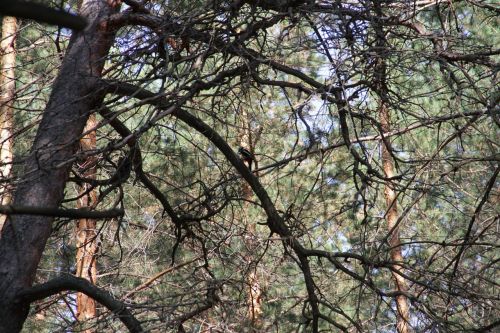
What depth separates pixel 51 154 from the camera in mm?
3721

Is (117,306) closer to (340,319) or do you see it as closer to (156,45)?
(156,45)

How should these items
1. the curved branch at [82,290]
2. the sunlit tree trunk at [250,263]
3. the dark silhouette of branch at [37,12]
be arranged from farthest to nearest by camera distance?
the sunlit tree trunk at [250,263]
the curved branch at [82,290]
the dark silhouette of branch at [37,12]

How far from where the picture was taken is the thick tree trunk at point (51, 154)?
373 cm

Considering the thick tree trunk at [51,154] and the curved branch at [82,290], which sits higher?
the thick tree trunk at [51,154]

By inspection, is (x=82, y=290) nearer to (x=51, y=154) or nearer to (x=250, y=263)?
(x=51, y=154)

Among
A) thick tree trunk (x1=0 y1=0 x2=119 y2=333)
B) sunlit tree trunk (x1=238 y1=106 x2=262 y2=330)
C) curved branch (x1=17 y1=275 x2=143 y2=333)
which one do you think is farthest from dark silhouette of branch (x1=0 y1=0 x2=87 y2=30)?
sunlit tree trunk (x1=238 y1=106 x2=262 y2=330)

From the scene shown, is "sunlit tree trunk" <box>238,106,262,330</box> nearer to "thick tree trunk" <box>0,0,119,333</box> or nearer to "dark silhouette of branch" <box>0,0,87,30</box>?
"thick tree trunk" <box>0,0,119,333</box>

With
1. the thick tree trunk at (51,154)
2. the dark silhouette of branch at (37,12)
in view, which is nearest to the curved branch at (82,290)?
the thick tree trunk at (51,154)

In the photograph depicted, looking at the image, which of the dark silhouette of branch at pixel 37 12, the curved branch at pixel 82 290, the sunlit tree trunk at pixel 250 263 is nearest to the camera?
the dark silhouette of branch at pixel 37 12

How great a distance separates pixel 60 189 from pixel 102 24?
1.14 metres

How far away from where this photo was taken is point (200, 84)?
3891mm

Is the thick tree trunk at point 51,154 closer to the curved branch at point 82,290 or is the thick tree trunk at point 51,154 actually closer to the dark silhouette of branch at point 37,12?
the curved branch at point 82,290

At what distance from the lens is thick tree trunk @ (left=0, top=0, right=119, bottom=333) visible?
12.2 feet

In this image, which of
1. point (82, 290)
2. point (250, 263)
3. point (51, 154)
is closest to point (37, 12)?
point (51, 154)
